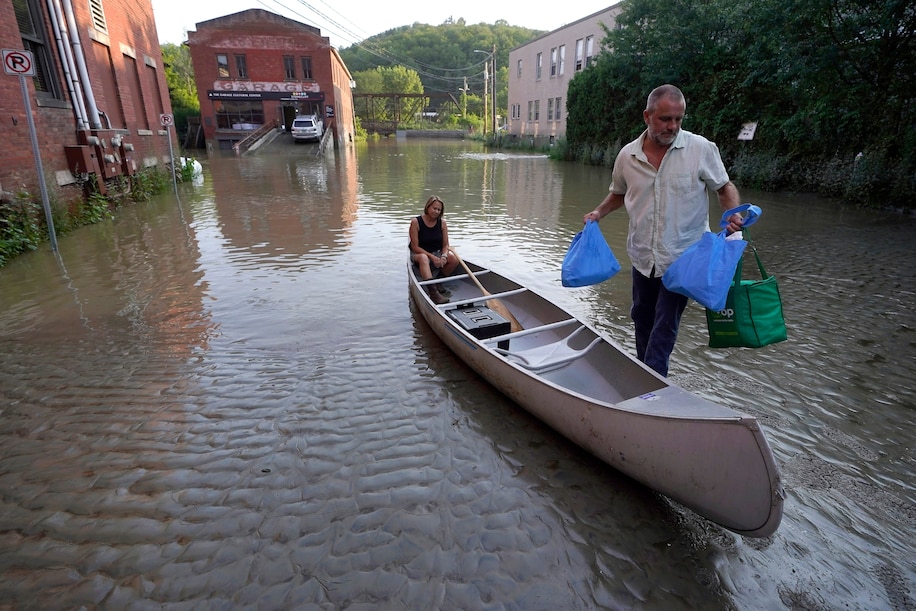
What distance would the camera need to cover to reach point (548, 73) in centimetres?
3656

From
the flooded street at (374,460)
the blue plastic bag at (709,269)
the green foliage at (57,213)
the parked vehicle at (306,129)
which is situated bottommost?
the flooded street at (374,460)

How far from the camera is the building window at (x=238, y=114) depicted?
39.0m

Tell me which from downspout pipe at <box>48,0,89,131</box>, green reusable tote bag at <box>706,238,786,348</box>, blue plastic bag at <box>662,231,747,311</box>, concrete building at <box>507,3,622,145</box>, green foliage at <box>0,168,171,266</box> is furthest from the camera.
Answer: concrete building at <box>507,3,622,145</box>

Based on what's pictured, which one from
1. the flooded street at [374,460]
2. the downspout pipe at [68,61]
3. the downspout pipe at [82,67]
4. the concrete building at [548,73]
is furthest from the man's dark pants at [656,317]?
the concrete building at [548,73]

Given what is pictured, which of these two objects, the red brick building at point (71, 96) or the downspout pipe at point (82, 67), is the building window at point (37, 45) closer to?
the red brick building at point (71, 96)

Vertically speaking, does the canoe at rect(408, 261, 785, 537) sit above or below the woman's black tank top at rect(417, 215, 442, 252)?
below

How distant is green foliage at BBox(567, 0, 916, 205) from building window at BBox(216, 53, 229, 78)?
97.1 ft

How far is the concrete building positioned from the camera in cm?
3148

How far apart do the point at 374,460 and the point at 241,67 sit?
42.6m

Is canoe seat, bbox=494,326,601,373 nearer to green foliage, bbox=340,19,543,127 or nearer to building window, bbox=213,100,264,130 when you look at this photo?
building window, bbox=213,100,264,130

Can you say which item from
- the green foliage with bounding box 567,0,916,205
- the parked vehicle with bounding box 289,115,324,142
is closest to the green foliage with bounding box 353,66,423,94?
the parked vehicle with bounding box 289,115,324,142

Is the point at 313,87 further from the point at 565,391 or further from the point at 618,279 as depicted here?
the point at 565,391

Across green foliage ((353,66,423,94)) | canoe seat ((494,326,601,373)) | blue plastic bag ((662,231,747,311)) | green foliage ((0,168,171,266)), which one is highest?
green foliage ((353,66,423,94))

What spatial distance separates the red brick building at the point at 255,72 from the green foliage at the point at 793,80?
25.4 metres
